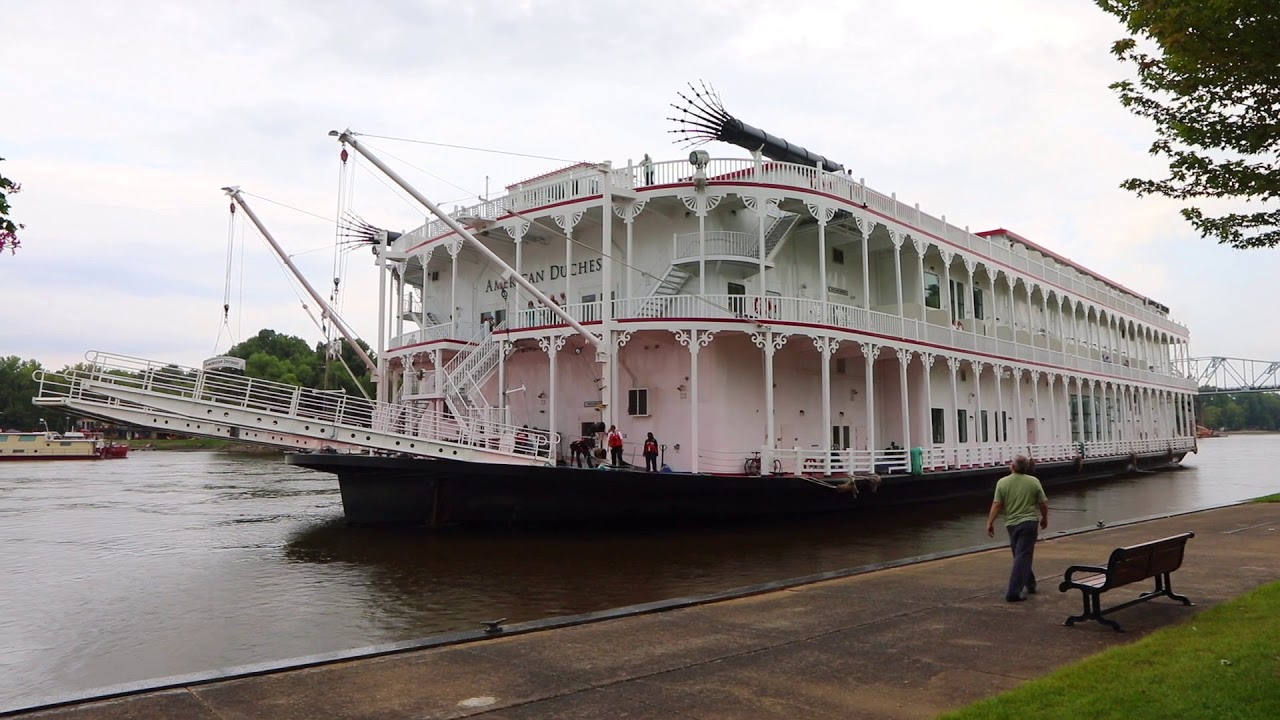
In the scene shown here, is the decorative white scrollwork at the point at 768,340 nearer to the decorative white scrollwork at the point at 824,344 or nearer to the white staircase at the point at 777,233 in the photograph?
the decorative white scrollwork at the point at 824,344

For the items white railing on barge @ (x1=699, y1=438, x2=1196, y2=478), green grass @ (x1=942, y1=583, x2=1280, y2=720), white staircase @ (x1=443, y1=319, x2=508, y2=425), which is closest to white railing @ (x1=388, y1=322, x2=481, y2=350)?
white staircase @ (x1=443, y1=319, x2=508, y2=425)

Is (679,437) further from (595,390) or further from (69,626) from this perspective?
(69,626)

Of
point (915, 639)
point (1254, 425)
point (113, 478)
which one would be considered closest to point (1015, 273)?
point (915, 639)

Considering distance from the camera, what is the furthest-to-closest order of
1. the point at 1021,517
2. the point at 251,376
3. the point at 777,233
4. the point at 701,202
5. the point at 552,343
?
1. the point at 251,376
2. the point at 777,233
3. the point at 552,343
4. the point at 701,202
5. the point at 1021,517

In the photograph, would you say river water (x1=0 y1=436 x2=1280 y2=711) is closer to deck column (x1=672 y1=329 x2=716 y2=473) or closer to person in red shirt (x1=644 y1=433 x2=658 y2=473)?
person in red shirt (x1=644 y1=433 x2=658 y2=473)

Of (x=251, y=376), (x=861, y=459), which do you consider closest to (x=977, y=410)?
(x=861, y=459)

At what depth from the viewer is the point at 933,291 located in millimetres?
28688

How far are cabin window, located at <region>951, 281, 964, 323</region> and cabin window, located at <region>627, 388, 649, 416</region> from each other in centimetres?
1350

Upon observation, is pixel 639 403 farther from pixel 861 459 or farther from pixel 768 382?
pixel 861 459

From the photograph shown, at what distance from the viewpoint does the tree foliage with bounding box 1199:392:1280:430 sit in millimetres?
178500

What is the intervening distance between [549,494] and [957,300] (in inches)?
755

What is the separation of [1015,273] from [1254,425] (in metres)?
201

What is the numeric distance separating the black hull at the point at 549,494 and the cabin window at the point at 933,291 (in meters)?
9.47

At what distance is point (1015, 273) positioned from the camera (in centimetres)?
3072
